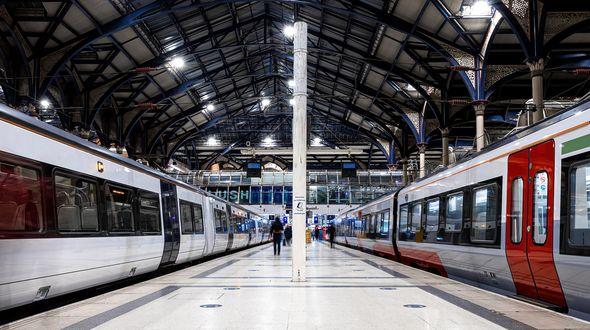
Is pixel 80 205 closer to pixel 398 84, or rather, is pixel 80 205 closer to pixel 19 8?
pixel 19 8

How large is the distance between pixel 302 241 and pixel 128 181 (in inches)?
149

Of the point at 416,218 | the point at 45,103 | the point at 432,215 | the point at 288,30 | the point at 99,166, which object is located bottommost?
the point at 416,218

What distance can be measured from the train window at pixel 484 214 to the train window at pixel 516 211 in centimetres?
69

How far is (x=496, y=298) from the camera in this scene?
811cm

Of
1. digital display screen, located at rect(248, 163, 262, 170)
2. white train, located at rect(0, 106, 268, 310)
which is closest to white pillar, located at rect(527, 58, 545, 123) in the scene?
white train, located at rect(0, 106, 268, 310)

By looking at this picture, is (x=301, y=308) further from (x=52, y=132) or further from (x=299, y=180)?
(x=52, y=132)

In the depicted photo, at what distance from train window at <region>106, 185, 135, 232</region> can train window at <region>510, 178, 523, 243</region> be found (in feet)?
23.0

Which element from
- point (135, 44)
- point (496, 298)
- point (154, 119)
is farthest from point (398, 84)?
point (496, 298)

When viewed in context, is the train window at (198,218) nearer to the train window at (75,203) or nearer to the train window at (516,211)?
the train window at (75,203)

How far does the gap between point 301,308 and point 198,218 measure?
1114 cm

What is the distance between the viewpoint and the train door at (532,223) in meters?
7.44

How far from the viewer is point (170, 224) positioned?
13.8 metres

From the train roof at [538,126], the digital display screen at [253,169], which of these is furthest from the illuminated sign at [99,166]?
the digital display screen at [253,169]

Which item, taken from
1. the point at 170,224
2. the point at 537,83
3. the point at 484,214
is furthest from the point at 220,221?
the point at 484,214
